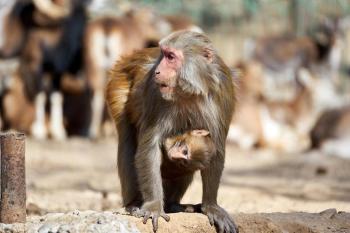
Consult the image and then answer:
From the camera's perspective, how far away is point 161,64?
6.53m

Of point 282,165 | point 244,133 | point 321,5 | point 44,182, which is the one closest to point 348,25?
point 321,5

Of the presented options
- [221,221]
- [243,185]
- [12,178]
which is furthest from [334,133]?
[12,178]

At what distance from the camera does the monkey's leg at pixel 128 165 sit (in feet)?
22.7

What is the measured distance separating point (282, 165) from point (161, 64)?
821 centimetres

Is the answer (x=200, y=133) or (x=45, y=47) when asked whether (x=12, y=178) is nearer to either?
(x=200, y=133)

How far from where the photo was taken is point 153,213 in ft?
19.9

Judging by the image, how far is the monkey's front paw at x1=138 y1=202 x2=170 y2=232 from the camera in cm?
598

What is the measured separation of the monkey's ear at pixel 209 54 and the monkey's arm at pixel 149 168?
0.67 m

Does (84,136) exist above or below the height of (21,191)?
below

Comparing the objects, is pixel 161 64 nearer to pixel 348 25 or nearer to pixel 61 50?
pixel 61 50

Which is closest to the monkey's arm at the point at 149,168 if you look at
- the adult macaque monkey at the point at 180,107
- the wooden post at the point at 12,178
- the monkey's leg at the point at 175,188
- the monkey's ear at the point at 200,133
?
the adult macaque monkey at the point at 180,107

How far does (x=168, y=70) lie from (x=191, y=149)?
57 cm

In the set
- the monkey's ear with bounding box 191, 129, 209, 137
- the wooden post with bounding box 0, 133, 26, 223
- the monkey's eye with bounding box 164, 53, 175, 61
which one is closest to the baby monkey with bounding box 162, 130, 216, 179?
the monkey's ear with bounding box 191, 129, 209, 137

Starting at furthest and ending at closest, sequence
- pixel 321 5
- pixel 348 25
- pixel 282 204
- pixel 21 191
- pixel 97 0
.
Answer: pixel 321 5 < pixel 348 25 < pixel 97 0 < pixel 282 204 < pixel 21 191
